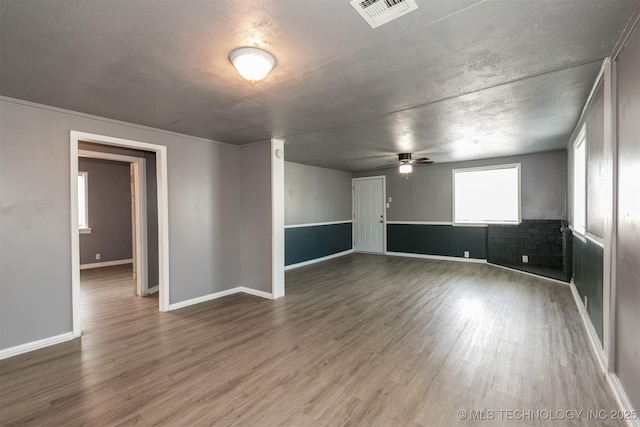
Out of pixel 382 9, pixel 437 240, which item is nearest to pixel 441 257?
pixel 437 240

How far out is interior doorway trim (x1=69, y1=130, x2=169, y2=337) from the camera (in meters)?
2.99

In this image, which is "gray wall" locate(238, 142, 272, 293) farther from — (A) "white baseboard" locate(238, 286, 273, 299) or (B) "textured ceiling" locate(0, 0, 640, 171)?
(B) "textured ceiling" locate(0, 0, 640, 171)

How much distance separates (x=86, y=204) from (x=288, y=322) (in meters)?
6.13

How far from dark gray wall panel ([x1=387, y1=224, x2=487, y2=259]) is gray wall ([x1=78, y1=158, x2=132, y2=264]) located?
6791 millimetres

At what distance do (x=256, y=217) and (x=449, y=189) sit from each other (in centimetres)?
476

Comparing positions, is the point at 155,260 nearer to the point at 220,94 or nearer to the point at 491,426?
the point at 220,94

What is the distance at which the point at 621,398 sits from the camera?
72.6 inches

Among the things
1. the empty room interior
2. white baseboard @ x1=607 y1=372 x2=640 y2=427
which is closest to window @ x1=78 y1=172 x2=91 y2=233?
the empty room interior

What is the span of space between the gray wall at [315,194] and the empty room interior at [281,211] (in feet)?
4.45

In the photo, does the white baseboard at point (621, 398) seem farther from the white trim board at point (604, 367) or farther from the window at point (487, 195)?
the window at point (487, 195)

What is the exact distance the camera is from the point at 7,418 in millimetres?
1831

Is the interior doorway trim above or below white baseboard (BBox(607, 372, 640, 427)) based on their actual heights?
above

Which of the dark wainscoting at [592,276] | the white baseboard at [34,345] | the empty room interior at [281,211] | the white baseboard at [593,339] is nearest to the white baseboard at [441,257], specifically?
the empty room interior at [281,211]

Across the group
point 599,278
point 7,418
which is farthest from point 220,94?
point 599,278
